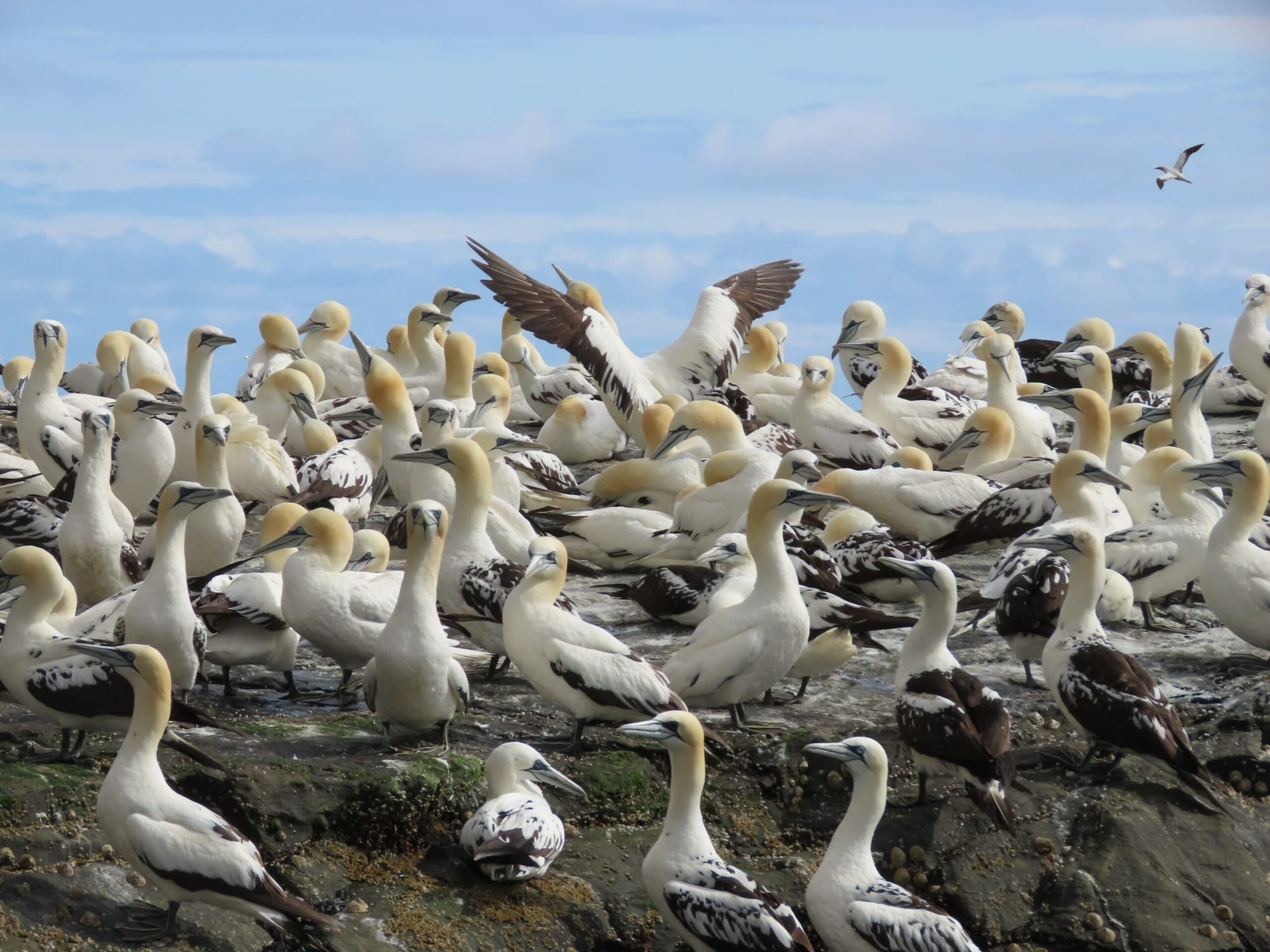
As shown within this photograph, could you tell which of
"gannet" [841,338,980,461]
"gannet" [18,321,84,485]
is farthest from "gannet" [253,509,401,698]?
"gannet" [841,338,980,461]

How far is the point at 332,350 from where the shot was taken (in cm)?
1581

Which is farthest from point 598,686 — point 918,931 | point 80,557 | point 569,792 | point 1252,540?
point 1252,540

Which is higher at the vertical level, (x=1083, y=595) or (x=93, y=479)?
(x=93, y=479)

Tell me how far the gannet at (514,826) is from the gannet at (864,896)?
3.04 feet

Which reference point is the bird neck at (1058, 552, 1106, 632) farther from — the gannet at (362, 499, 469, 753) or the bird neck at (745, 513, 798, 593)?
the gannet at (362, 499, 469, 753)

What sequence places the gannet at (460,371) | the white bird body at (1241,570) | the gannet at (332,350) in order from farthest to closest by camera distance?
the gannet at (332,350)
the gannet at (460,371)
the white bird body at (1241,570)

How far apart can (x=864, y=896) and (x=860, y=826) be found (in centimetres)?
27

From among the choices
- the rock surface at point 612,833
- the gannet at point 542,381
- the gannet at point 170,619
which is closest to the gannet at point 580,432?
the gannet at point 542,381

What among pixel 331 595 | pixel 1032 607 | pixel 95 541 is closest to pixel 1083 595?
pixel 1032 607

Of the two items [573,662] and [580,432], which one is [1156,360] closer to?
[580,432]

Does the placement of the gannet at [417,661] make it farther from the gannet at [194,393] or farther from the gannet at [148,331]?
the gannet at [148,331]

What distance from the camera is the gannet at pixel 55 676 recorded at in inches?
238

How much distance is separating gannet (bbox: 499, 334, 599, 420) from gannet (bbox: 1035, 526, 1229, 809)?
7.41 meters

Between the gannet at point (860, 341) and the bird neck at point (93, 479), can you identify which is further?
the gannet at point (860, 341)
